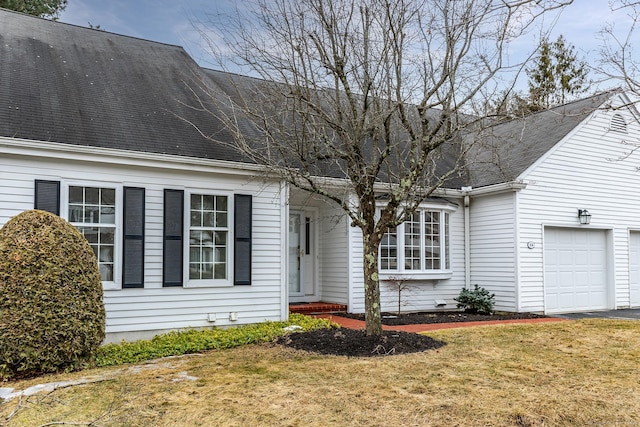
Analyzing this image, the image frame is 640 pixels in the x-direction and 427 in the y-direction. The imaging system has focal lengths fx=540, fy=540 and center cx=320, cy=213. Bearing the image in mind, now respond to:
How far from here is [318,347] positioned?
7180 millimetres

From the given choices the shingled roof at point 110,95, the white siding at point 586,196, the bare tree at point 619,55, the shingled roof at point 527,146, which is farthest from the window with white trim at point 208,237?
the white siding at point 586,196

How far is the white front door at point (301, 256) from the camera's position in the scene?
11.8 metres

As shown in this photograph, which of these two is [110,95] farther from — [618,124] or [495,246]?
[618,124]

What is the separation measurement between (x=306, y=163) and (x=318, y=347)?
248cm

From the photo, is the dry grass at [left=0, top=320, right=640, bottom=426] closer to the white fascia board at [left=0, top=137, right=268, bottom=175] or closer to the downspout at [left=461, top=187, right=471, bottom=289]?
the white fascia board at [left=0, top=137, right=268, bottom=175]

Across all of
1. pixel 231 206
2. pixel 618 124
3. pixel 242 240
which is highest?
pixel 618 124

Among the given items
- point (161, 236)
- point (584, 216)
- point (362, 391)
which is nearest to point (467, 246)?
point (584, 216)

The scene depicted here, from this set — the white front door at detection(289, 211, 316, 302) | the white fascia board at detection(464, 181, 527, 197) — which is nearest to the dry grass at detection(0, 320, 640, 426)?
the white front door at detection(289, 211, 316, 302)

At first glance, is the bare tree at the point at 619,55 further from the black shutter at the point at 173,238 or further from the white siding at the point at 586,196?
the black shutter at the point at 173,238

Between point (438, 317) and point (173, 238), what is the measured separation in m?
5.54

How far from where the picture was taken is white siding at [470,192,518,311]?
38.1 feet

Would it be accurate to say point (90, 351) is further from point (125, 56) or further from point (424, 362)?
point (125, 56)

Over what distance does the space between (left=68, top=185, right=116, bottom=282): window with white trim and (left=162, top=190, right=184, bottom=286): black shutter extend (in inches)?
29.3

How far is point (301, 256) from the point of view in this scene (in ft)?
38.9
